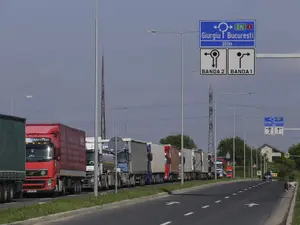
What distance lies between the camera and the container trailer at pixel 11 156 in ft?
111

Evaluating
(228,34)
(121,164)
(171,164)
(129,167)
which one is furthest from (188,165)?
(228,34)

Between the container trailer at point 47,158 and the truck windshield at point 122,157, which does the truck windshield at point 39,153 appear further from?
the truck windshield at point 122,157

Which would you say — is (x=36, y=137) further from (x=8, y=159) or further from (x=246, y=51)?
(x=246, y=51)

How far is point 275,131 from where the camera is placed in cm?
6962

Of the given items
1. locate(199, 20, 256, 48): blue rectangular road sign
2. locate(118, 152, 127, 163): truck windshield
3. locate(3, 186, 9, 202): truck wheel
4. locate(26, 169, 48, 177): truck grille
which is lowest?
locate(3, 186, 9, 202): truck wheel

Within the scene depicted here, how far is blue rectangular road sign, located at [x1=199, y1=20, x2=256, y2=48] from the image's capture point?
31.7 m

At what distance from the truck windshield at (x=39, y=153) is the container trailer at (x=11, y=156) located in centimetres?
302

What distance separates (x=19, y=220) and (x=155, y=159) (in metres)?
51.1

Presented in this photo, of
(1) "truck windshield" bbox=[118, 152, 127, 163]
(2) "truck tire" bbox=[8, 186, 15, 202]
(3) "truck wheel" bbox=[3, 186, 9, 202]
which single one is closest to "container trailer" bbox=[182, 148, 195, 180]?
A: (1) "truck windshield" bbox=[118, 152, 127, 163]

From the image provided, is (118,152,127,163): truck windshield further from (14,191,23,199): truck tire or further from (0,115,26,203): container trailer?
(0,115,26,203): container trailer

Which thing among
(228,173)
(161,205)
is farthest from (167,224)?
(228,173)

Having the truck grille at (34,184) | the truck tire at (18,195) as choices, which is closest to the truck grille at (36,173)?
the truck grille at (34,184)

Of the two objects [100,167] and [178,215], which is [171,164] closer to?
[100,167]

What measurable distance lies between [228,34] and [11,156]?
36.2ft
